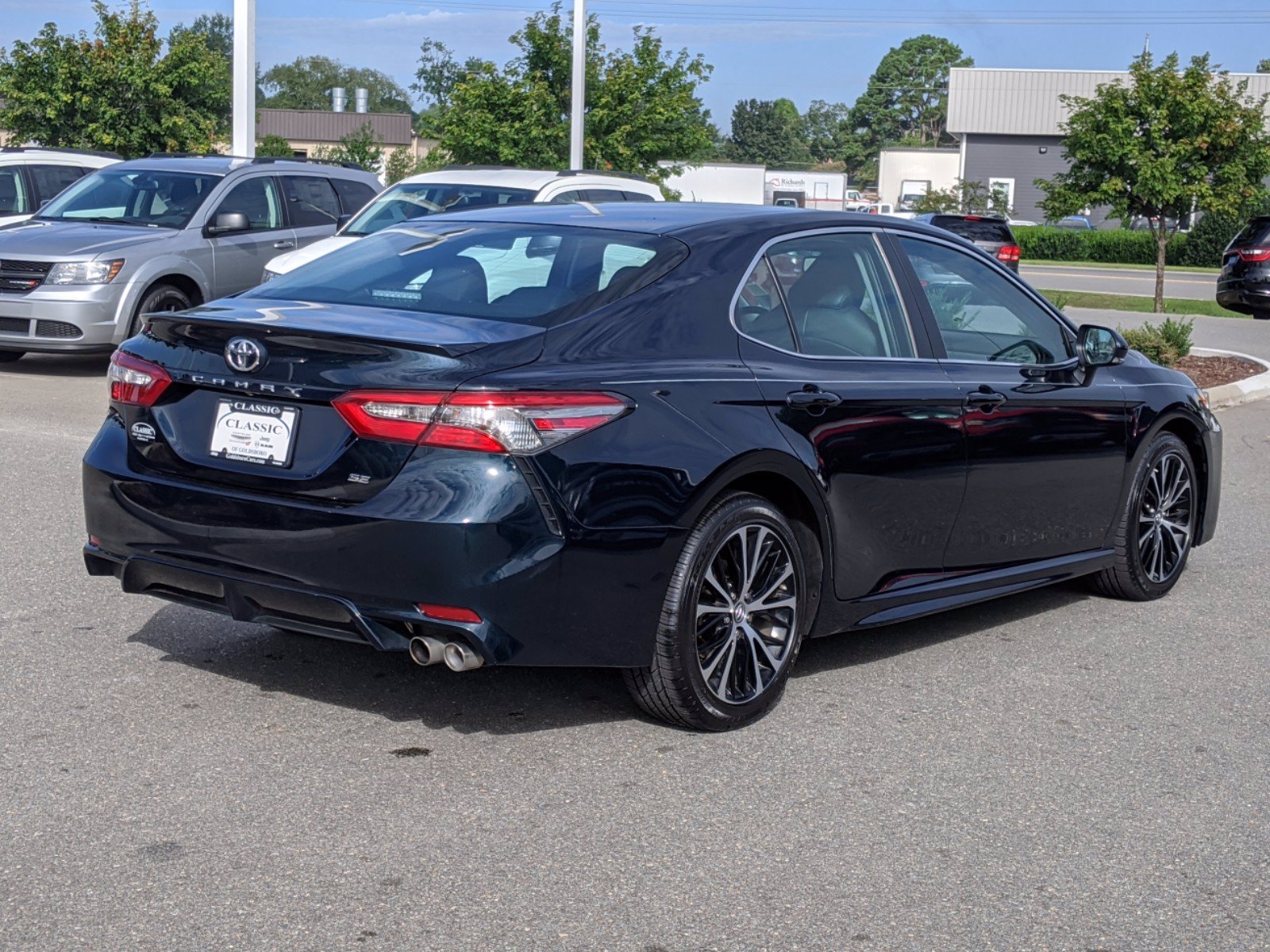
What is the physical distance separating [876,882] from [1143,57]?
918 inches

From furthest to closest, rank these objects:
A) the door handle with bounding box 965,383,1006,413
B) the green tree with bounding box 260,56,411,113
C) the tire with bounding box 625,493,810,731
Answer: the green tree with bounding box 260,56,411,113 → the door handle with bounding box 965,383,1006,413 → the tire with bounding box 625,493,810,731

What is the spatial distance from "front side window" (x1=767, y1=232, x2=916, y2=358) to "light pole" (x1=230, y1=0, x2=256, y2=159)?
15309 millimetres

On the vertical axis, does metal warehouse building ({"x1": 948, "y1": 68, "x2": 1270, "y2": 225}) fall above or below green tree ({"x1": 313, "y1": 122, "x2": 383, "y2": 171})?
above

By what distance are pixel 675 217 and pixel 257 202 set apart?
1049 centimetres

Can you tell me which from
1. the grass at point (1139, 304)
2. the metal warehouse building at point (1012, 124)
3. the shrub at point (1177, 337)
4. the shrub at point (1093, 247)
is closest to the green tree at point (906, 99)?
the metal warehouse building at point (1012, 124)

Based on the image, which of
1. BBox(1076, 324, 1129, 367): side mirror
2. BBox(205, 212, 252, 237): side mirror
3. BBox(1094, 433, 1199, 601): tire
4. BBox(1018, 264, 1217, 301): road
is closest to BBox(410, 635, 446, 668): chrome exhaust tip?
BBox(1076, 324, 1129, 367): side mirror

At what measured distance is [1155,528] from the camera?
23.0ft

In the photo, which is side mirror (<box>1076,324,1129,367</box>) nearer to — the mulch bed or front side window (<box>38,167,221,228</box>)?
the mulch bed

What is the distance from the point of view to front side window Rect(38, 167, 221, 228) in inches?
572

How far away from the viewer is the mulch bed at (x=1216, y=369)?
1585 cm

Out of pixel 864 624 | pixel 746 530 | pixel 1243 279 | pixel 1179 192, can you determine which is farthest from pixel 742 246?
pixel 1243 279

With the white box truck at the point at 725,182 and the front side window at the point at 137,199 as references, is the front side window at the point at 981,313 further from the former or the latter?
the white box truck at the point at 725,182

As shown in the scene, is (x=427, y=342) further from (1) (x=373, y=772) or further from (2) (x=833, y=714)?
(2) (x=833, y=714)

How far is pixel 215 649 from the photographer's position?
5.66m
